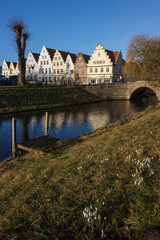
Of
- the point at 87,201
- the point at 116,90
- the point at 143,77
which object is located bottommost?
the point at 87,201

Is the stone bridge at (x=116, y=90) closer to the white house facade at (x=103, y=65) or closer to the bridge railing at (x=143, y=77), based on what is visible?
the bridge railing at (x=143, y=77)

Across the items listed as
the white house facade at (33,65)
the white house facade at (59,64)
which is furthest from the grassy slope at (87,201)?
the white house facade at (33,65)

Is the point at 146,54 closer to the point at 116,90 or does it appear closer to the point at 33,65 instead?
the point at 116,90

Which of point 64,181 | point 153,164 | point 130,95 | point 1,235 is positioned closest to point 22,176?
point 64,181

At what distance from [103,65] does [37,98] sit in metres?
34.2

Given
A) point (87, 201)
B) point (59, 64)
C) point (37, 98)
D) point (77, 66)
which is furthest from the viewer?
point (59, 64)

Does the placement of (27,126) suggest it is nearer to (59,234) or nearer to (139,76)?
(59,234)

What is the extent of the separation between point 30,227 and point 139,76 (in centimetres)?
4628

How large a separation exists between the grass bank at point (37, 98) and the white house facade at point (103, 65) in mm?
19563

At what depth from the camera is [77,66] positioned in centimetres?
6231

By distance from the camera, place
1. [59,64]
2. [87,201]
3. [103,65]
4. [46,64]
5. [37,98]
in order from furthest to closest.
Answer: [46,64]
[59,64]
[103,65]
[37,98]
[87,201]

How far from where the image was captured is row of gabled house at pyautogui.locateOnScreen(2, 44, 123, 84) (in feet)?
187

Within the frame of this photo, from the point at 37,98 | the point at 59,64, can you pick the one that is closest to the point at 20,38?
the point at 37,98

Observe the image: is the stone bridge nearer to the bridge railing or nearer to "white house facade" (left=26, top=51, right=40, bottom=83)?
the bridge railing
